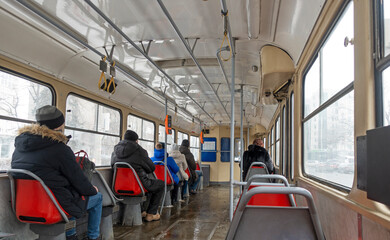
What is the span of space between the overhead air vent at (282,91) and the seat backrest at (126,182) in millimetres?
2653

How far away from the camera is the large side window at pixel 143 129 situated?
274 inches

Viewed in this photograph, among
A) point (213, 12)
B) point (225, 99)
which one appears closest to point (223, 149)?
point (225, 99)

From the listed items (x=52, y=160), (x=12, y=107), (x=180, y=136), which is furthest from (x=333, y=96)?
(x=180, y=136)

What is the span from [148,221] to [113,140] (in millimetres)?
1645

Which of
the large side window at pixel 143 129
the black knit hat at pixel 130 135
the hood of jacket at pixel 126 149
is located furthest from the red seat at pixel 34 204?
the large side window at pixel 143 129

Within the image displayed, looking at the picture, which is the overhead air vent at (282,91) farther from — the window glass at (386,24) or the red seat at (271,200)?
the window glass at (386,24)

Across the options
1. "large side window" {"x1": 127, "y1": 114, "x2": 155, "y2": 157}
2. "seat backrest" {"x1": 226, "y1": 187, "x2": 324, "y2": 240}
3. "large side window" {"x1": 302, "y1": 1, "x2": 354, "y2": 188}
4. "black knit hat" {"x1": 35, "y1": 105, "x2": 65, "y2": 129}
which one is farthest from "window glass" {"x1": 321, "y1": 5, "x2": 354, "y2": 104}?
"large side window" {"x1": 127, "y1": 114, "x2": 155, "y2": 157}

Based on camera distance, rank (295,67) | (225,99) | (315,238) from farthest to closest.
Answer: (225,99) < (295,67) < (315,238)

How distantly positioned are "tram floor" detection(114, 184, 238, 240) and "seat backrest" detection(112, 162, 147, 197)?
586 mm

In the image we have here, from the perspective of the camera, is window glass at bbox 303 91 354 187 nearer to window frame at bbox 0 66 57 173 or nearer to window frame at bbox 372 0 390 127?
window frame at bbox 372 0 390 127

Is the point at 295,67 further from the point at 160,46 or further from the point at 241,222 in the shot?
the point at 241,222

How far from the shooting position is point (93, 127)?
5.10 meters

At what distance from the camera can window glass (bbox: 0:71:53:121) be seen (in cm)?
328

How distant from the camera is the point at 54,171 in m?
2.93
